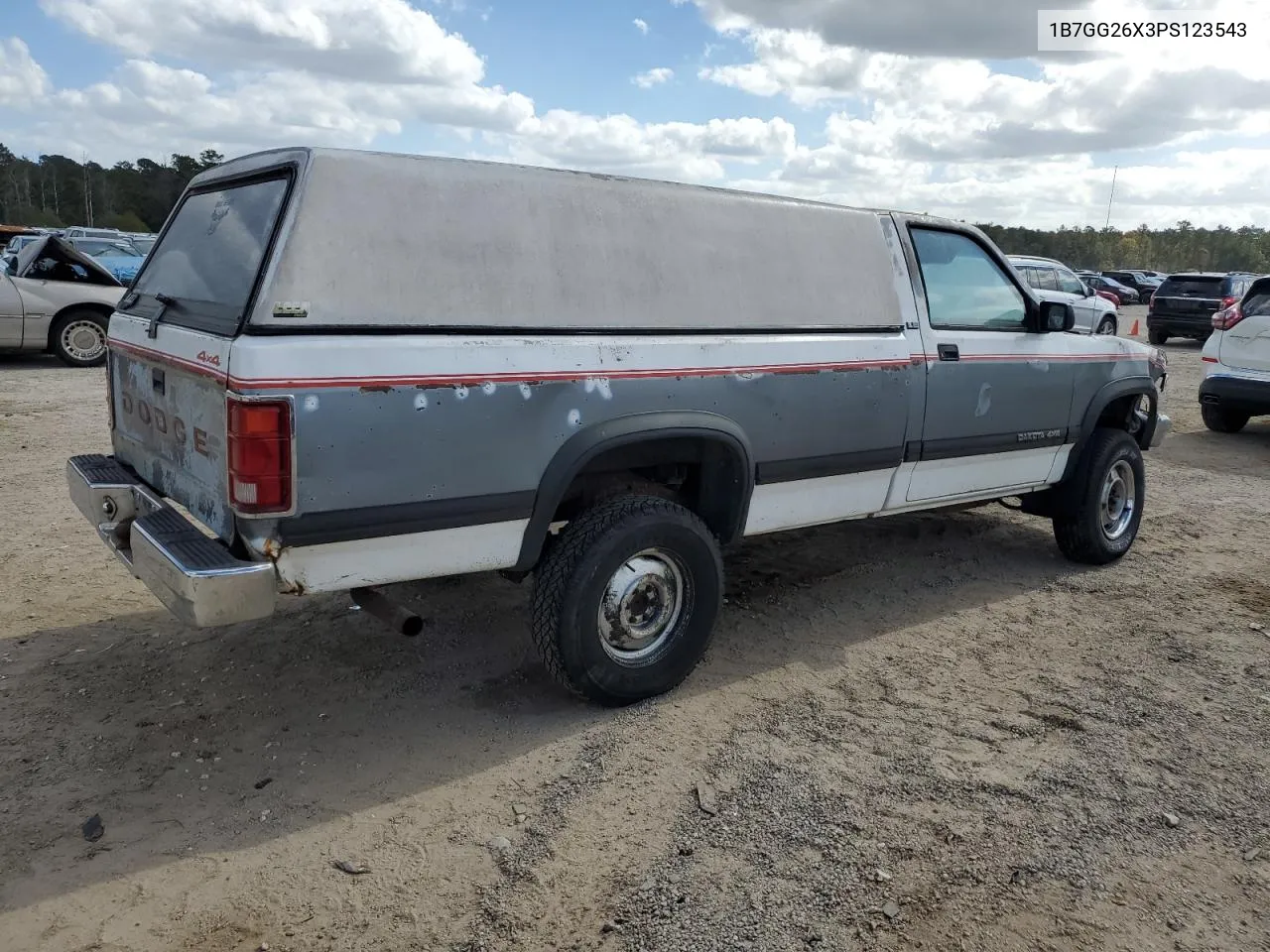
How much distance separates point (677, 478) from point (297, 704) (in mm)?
1782

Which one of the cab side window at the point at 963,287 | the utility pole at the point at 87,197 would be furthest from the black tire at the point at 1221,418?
the utility pole at the point at 87,197

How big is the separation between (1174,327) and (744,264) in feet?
→ 64.5

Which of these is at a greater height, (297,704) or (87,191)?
(87,191)

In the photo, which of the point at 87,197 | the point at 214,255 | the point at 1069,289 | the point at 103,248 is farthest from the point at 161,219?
the point at 214,255

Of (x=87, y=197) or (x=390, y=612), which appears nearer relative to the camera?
(x=390, y=612)

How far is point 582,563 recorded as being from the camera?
3.55 metres

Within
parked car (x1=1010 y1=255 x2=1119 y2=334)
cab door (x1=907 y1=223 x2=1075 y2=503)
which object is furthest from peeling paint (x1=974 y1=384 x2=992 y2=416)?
parked car (x1=1010 y1=255 x2=1119 y2=334)

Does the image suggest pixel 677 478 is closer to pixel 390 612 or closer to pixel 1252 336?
pixel 390 612

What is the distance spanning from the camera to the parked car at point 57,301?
1176 cm

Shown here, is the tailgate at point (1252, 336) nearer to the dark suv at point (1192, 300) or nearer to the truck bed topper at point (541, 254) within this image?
Result: the truck bed topper at point (541, 254)

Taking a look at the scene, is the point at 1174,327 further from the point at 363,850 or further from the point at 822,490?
the point at 363,850

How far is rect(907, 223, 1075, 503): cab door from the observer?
15.4 feet

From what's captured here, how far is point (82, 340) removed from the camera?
12336 mm

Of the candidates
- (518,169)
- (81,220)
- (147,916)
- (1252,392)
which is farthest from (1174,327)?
(81,220)
